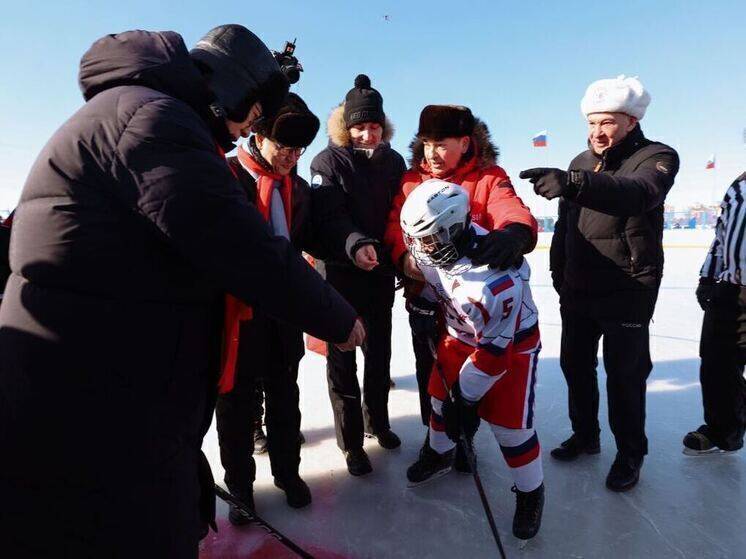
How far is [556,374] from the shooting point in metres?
3.89

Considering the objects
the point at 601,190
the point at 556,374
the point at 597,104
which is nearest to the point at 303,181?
the point at 601,190

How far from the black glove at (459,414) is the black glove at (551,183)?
90 cm

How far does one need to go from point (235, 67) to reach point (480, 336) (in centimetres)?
135

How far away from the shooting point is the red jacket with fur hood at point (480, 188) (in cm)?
207

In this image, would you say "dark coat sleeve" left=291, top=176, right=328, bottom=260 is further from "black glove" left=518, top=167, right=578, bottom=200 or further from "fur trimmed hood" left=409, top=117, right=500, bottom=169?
"black glove" left=518, top=167, right=578, bottom=200

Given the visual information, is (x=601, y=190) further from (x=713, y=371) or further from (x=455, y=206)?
(x=713, y=371)

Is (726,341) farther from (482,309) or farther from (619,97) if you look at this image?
A: (482,309)

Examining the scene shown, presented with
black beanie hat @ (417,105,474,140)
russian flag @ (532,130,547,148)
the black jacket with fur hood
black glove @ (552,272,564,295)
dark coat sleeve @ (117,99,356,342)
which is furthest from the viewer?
russian flag @ (532,130,547,148)

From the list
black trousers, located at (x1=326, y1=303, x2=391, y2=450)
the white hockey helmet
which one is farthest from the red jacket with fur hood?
black trousers, located at (x1=326, y1=303, x2=391, y2=450)

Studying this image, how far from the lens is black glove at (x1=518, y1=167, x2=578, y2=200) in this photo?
1.80m

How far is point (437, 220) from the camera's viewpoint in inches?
70.5

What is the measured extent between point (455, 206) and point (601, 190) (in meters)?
0.61

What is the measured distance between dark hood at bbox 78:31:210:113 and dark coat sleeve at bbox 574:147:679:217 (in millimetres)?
1510

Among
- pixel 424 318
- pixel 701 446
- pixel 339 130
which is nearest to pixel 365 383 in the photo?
pixel 424 318
